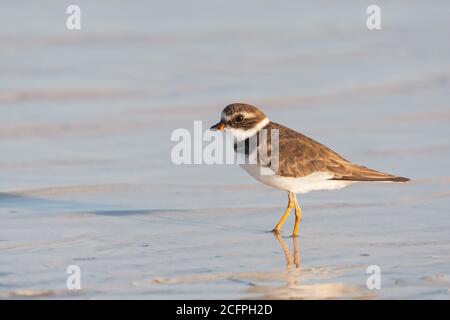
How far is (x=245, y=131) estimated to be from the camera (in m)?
8.71

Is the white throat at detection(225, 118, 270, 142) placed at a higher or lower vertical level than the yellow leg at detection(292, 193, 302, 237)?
higher

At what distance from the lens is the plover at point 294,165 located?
8312 mm

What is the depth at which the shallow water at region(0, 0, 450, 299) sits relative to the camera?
701cm

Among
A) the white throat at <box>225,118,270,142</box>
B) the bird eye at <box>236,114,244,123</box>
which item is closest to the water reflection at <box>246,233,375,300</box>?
the white throat at <box>225,118,270,142</box>

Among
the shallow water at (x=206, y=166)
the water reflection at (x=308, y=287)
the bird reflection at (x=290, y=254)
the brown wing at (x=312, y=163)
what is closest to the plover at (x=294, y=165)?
the brown wing at (x=312, y=163)

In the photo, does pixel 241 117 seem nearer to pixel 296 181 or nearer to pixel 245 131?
pixel 245 131

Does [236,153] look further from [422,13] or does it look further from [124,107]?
[422,13]

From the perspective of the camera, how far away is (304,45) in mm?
15125

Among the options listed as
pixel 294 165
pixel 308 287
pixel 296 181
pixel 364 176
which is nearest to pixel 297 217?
pixel 296 181

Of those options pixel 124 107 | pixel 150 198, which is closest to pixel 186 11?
pixel 124 107

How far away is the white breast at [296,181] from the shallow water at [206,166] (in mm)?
321

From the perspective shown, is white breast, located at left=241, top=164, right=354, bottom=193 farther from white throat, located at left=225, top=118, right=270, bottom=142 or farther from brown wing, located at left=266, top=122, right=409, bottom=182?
white throat, located at left=225, top=118, right=270, bottom=142

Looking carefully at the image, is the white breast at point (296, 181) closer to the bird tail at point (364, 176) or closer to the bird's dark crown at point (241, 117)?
the bird tail at point (364, 176)

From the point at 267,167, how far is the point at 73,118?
166 inches
